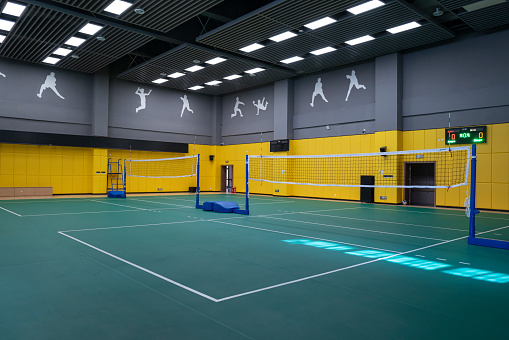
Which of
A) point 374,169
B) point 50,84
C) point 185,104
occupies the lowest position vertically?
point 374,169

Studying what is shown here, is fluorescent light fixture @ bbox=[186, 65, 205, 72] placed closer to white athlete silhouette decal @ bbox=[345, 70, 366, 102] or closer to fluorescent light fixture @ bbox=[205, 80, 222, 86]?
fluorescent light fixture @ bbox=[205, 80, 222, 86]

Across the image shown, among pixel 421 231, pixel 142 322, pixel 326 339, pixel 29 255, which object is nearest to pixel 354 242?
pixel 421 231

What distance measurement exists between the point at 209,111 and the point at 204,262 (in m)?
23.6

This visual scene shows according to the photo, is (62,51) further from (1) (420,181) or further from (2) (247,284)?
(1) (420,181)

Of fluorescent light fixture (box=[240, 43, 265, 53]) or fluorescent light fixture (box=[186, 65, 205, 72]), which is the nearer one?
fluorescent light fixture (box=[240, 43, 265, 53])

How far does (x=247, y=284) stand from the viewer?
4.69 meters

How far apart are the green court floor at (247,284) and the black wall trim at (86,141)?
12.6 meters

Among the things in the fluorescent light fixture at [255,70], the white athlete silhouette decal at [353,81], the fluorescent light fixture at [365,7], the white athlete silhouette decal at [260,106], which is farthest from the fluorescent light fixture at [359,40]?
the white athlete silhouette decal at [260,106]

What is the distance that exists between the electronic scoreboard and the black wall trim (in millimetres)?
17344

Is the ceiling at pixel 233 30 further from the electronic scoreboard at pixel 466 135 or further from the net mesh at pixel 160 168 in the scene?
the net mesh at pixel 160 168

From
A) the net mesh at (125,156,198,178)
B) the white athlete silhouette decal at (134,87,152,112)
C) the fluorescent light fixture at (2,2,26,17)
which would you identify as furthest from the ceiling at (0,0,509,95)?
the net mesh at (125,156,198,178)

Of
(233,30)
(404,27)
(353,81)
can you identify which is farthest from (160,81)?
(404,27)

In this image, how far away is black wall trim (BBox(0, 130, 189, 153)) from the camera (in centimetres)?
1936

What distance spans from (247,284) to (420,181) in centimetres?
1597
